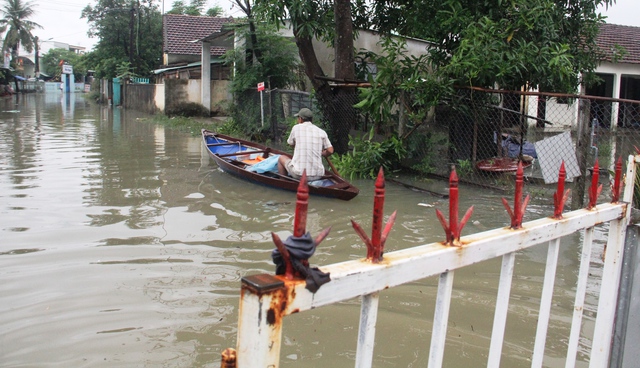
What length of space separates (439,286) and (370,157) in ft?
28.2

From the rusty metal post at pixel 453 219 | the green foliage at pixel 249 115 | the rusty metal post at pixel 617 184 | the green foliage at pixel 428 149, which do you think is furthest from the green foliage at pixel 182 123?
the rusty metal post at pixel 453 219

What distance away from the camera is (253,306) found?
4.19 ft

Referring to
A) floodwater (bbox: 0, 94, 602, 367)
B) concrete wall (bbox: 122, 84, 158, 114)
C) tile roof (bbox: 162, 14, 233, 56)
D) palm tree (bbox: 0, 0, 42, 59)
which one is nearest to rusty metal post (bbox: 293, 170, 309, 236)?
floodwater (bbox: 0, 94, 602, 367)

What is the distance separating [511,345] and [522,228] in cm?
217

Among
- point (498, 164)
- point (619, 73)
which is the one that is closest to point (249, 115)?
point (498, 164)

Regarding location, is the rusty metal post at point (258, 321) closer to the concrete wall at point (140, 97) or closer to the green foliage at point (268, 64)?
the green foliage at point (268, 64)

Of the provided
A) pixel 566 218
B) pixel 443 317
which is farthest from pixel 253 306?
pixel 566 218

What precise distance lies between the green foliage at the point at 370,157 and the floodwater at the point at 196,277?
0.48 m

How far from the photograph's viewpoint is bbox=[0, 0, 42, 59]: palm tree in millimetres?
55688

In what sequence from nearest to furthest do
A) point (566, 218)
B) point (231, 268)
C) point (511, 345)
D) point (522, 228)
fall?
point (522, 228) < point (566, 218) < point (511, 345) < point (231, 268)

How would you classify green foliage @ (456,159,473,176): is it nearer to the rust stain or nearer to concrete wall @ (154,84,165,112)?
the rust stain

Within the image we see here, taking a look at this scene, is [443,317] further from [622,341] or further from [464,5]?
[464,5]

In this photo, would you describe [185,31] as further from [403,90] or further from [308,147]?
[308,147]

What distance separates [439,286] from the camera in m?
1.71
